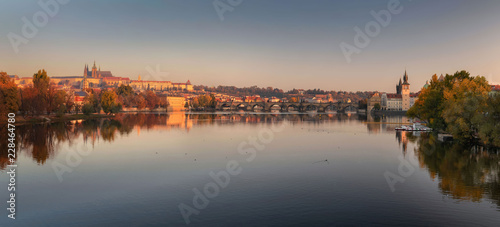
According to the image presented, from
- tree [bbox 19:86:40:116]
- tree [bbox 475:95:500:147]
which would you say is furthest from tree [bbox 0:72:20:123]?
tree [bbox 475:95:500:147]

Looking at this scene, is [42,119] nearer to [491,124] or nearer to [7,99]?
[7,99]

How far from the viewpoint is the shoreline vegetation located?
3456 centimetres

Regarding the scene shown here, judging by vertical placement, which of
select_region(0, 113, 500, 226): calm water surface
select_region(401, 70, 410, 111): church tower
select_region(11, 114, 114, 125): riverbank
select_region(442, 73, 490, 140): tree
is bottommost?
select_region(0, 113, 500, 226): calm water surface

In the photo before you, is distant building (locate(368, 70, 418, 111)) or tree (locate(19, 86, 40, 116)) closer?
tree (locate(19, 86, 40, 116))

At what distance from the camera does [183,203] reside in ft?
59.7

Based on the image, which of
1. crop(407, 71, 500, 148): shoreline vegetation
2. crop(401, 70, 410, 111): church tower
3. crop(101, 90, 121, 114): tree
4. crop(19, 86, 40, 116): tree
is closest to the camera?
crop(407, 71, 500, 148): shoreline vegetation

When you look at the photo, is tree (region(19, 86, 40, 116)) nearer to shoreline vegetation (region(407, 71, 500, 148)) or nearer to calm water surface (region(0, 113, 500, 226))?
calm water surface (region(0, 113, 500, 226))

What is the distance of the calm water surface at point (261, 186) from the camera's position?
1630 cm

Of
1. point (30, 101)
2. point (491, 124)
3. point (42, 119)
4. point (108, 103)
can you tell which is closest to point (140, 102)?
point (108, 103)

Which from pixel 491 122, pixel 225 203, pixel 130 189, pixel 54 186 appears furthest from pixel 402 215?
pixel 491 122

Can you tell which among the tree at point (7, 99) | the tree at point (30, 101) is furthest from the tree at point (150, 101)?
the tree at point (7, 99)

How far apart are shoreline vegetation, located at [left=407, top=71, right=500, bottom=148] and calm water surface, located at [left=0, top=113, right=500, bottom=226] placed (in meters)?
2.35

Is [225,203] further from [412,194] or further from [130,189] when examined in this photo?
[412,194]

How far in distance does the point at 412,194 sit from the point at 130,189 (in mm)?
15398
